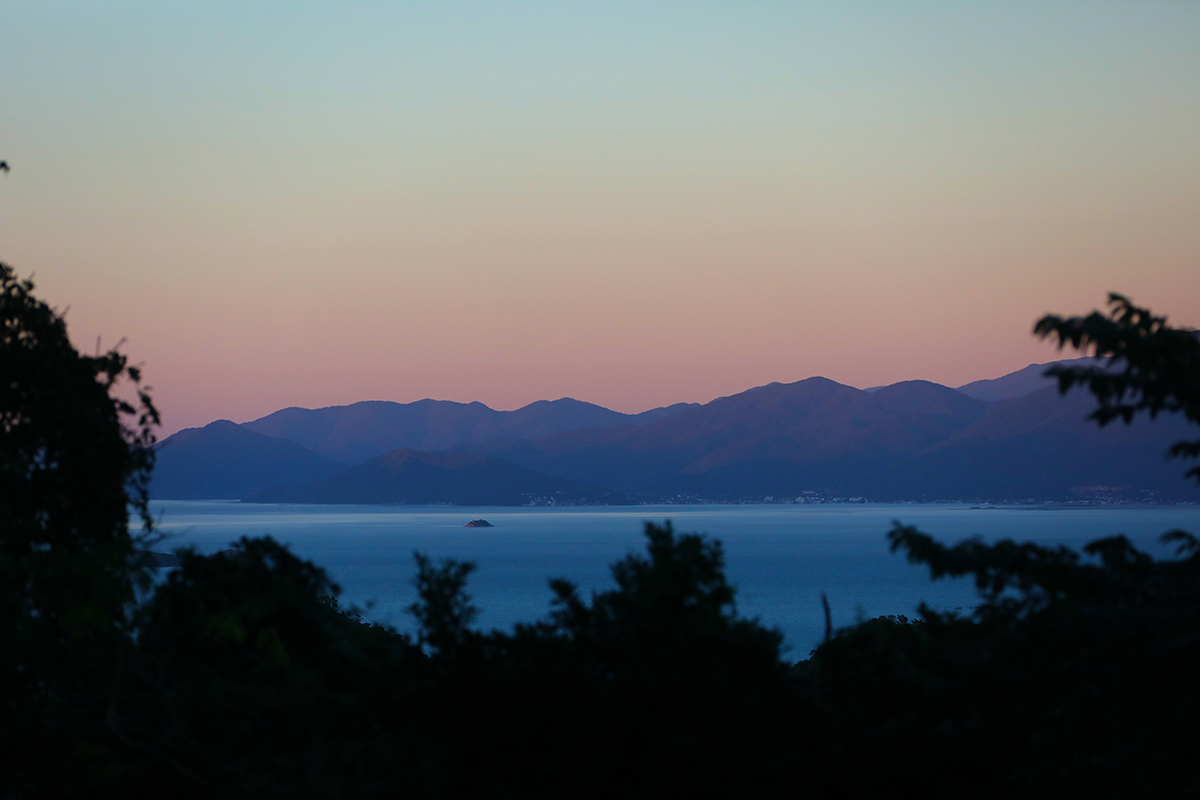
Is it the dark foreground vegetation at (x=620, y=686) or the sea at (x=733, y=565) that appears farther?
the sea at (x=733, y=565)

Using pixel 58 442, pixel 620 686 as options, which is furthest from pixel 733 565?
pixel 620 686

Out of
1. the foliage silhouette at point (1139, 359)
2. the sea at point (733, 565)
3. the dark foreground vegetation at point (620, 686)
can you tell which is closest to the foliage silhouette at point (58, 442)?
the dark foreground vegetation at point (620, 686)

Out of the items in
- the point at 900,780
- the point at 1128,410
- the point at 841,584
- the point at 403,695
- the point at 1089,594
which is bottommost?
the point at 841,584

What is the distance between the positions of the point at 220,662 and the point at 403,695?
151 cm

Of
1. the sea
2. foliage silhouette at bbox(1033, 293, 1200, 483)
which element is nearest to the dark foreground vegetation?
foliage silhouette at bbox(1033, 293, 1200, 483)

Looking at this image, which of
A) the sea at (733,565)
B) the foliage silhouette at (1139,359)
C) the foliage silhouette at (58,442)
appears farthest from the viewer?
the sea at (733,565)

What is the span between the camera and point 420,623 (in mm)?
9500

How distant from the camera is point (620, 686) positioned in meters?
8.53

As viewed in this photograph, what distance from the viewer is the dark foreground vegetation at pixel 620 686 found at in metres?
7.89

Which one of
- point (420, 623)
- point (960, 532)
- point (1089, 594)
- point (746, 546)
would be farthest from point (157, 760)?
point (960, 532)

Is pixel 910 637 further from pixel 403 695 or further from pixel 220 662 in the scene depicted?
pixel 220 662

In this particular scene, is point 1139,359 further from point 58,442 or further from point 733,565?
point 733,565

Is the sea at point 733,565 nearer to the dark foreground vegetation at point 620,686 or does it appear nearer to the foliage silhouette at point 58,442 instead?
the foliage silhouette at point 58,442

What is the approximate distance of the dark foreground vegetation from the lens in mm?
7891
